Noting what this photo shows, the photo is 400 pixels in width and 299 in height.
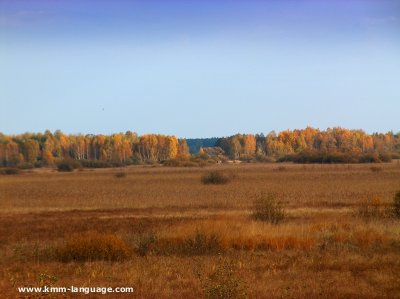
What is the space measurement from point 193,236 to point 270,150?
496ft

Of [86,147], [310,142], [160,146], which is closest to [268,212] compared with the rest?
[160,146]

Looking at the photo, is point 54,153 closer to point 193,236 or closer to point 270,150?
point 270,150

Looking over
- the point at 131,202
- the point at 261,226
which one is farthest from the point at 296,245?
the point at 131,202

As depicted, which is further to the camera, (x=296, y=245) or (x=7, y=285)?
(x=296, y=245)

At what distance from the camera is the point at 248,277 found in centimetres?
1018

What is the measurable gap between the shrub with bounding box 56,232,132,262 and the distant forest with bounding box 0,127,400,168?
4012 inches

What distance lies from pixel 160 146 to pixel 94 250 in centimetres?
14541

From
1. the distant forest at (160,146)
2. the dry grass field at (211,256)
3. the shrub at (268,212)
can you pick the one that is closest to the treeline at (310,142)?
the distant forest at (160,146)

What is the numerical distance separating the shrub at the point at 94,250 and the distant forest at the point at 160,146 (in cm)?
10192

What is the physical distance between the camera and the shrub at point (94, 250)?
1234 centimetres

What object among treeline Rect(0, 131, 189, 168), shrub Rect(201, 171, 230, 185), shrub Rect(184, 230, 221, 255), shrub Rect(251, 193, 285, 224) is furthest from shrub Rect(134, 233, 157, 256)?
treeline Rect(0, 131, 189, 168)

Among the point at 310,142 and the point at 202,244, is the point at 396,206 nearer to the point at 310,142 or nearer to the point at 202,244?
the point at 202,244

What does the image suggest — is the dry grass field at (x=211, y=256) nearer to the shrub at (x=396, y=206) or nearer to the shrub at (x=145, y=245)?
the shrub at (x=145, y=245)

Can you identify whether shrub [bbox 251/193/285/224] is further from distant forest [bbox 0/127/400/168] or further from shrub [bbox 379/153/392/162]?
distant forest [bbox 0/127/400/168]
